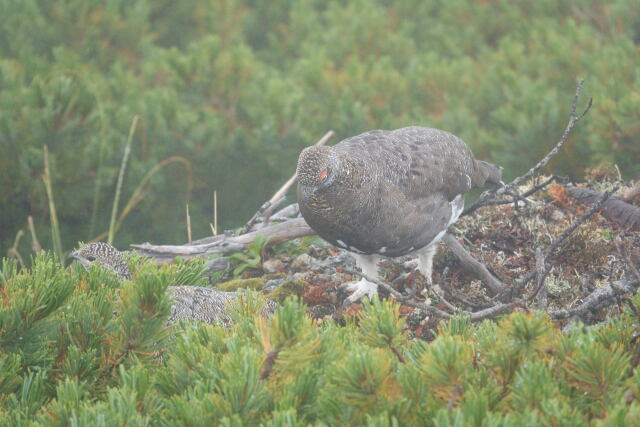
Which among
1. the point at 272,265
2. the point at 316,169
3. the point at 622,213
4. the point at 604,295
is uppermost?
the point at 316,169

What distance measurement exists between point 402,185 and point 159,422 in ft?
6.89

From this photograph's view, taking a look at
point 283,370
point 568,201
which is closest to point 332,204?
point 568,201

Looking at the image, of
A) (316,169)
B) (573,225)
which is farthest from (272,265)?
(573,225)

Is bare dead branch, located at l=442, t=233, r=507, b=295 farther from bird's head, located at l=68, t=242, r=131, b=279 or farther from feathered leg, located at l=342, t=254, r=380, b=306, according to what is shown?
bird's head, located at l=68, t=242, r=131, b=279

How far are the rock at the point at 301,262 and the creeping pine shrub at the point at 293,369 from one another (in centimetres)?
209

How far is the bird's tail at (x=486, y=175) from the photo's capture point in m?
3.89

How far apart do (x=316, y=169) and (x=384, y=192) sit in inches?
14.7

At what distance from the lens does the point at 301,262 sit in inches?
151

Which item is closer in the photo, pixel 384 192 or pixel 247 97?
pixel 384 192

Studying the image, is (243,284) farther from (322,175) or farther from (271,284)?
(322,175)

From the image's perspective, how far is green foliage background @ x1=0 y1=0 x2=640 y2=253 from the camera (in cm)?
615

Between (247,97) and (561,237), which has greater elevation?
(561,237)

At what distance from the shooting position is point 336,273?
12.2 feet

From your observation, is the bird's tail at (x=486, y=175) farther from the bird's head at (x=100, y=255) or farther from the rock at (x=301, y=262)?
the bird's head at (x=100, y=255)
